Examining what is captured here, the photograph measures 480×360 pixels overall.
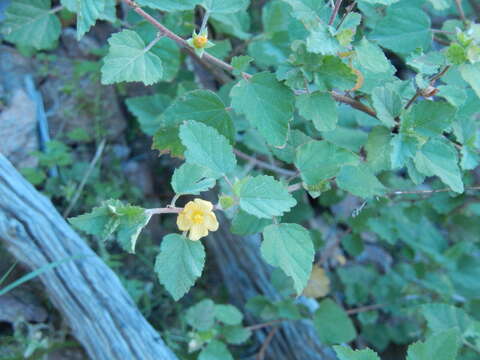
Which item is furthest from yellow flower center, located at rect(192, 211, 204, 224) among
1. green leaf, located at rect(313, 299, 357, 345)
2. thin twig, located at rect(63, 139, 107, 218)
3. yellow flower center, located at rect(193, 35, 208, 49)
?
thin twig, located at rect(63, 139, 107, 218)

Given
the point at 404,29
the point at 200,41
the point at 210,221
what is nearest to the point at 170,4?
the point at 200,41

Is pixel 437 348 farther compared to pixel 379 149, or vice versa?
pixel 379 149

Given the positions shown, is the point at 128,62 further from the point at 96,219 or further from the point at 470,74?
the point at 470,74

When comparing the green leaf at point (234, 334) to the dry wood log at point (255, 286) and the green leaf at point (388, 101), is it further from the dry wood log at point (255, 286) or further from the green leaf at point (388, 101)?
the green leaf at point (388, 101)

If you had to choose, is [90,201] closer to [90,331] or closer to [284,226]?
[90,331]

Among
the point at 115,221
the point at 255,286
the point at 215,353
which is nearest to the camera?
the point at 115,221

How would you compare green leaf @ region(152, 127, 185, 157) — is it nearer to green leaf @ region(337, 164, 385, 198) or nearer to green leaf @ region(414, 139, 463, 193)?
green leaf @ region(337, 164, 385, 198)
